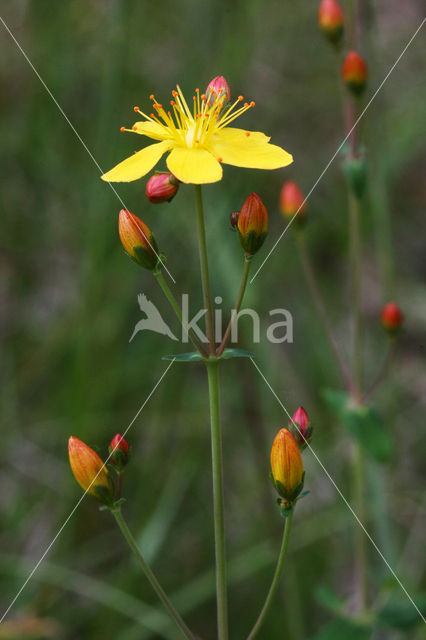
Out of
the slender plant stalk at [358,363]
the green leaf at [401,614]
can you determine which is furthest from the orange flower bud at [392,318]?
the green leaf at [401,614]

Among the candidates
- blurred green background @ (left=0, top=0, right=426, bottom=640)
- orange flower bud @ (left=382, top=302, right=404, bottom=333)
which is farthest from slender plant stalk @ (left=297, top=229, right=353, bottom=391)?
blurred green background @ (left=0, top=0, right=426, bottom=640)

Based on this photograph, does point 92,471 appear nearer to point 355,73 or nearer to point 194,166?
point 194,166

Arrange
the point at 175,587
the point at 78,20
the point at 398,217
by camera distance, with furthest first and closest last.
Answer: the point at 398,217 < the point at 78,20 < the point at 175,587

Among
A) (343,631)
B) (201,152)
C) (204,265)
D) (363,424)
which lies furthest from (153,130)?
(343,631)

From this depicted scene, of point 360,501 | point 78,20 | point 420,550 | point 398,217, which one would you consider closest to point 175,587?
point 360,501

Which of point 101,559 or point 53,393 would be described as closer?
point 101,559

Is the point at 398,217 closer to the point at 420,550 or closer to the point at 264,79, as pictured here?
the point at 264,79
